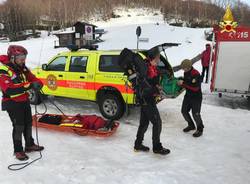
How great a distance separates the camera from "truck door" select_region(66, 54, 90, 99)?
8664mm

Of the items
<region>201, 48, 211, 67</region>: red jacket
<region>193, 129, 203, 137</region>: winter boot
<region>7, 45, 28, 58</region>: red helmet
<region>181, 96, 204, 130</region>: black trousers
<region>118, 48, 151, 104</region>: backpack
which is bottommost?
<region>193, 129, 203, 137</region>: winter boot

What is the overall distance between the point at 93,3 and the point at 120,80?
80.0 meters

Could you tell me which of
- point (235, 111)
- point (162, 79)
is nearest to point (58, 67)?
point (162, 79)

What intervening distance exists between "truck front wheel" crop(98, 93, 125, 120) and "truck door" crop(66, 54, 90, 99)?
596 mm

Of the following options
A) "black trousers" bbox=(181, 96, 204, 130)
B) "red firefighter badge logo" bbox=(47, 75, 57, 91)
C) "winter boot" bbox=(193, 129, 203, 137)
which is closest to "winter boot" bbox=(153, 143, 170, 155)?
"winter boot" bbox=(193, 129, 203, 137)

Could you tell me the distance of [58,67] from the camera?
924 centimetres

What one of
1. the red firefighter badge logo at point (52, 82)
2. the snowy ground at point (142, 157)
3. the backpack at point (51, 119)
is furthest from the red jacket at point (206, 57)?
the backpack at point (51, 119)

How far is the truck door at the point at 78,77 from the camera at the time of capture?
8.66 meters

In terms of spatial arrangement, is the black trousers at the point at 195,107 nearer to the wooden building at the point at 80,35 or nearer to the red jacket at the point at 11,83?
the red jacket at the point at 11,83

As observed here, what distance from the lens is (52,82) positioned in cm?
934

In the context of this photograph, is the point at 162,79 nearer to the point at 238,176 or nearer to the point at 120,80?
the point at 120,80

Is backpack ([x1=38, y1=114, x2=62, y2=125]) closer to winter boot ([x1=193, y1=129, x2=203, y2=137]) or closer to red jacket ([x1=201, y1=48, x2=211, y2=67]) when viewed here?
winter boot ([x1=193, y1=129, x2=203, y2=137])

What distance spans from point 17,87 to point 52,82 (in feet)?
13.2

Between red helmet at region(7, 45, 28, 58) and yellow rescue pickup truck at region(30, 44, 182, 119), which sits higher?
red helmet at region(7, 45, 28, 58)
